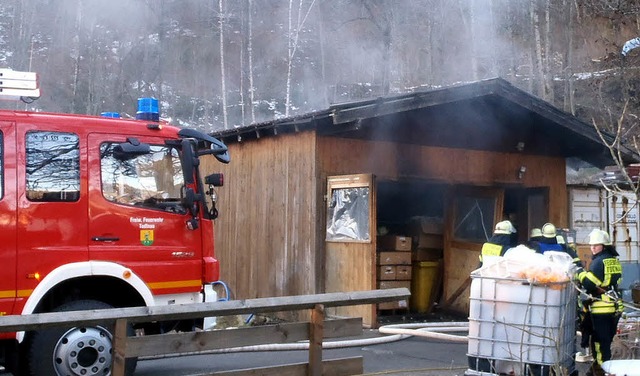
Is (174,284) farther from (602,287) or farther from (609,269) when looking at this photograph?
(609,269)

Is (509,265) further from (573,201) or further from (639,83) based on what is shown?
(639,83)

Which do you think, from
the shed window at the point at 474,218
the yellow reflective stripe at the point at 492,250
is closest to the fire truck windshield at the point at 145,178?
the yellow reflective stripe at the point at 492,250

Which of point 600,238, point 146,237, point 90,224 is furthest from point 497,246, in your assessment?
point 90,224

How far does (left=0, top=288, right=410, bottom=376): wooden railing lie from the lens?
15.1 feet

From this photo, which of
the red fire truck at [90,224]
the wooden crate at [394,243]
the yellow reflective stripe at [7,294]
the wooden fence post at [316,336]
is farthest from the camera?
the wooden crate at [394,243]

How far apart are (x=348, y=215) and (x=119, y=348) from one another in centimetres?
600

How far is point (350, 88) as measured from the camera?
3709 cm

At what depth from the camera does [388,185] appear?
13.5 m

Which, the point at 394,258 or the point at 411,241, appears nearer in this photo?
the point at 394,258

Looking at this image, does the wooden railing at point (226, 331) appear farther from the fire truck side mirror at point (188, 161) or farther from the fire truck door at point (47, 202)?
the fire truck side mirror at point (188, 161)

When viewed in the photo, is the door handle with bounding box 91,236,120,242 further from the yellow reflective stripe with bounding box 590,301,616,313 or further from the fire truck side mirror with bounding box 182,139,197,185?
the yellow reflective stripe with bounding box 590,301,616,313

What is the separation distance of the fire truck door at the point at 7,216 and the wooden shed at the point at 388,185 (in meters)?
4.57

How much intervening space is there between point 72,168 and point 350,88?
3123 cm

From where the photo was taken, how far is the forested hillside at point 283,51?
29.7 meters
